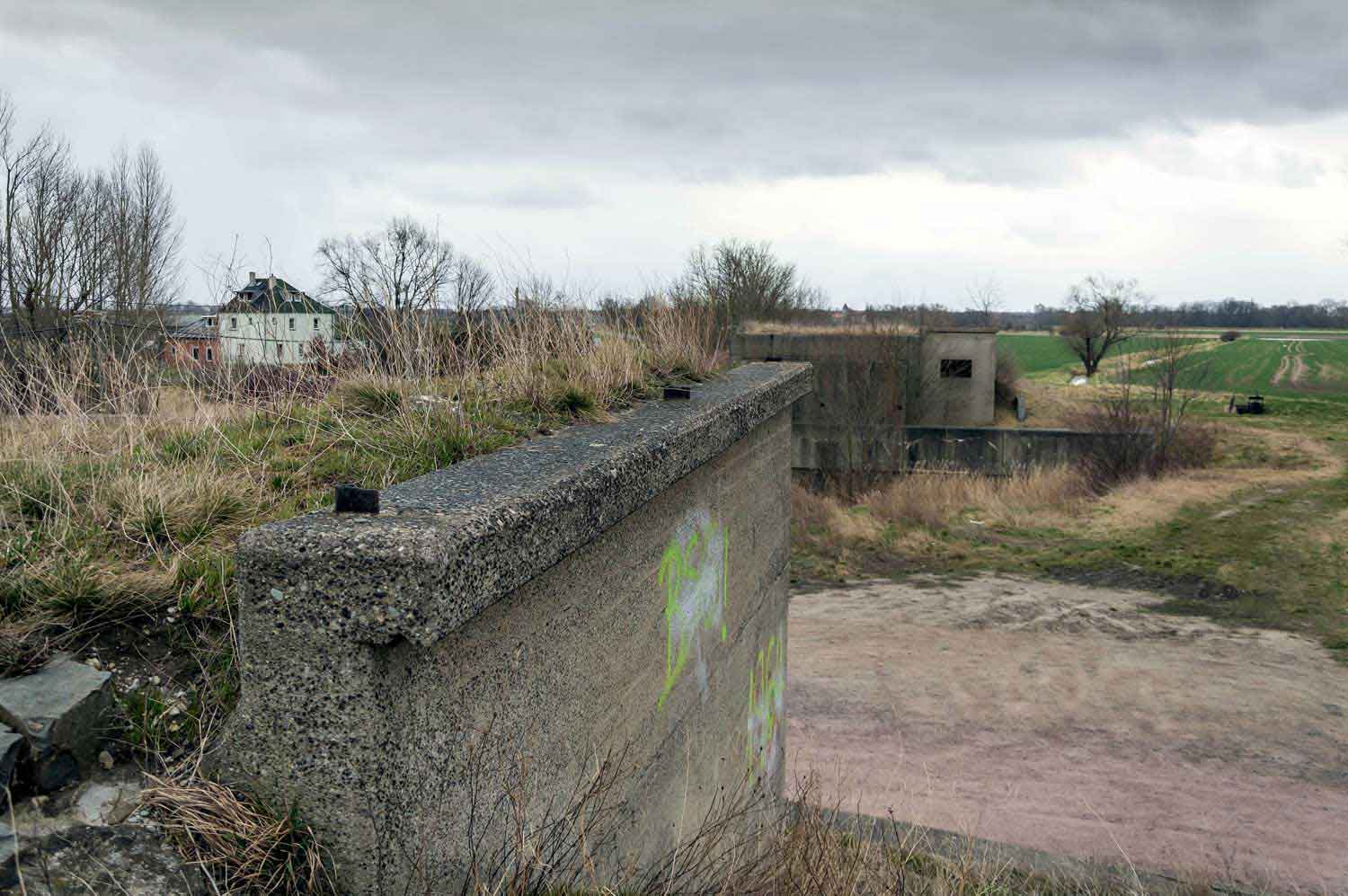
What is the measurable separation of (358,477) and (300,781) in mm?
1372

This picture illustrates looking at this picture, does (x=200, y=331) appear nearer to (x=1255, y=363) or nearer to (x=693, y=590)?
(x=693, y=590)

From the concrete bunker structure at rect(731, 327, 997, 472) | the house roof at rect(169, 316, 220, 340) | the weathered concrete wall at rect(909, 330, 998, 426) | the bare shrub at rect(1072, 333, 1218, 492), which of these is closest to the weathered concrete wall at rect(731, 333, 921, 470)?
the concrete bunker structure at rect(731, 327, 997, 472)

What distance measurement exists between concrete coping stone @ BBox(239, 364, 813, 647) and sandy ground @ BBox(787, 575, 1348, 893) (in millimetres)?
3474

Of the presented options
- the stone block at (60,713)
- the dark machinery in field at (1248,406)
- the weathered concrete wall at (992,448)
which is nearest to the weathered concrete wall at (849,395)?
the weathered concrete wall at (992,448)

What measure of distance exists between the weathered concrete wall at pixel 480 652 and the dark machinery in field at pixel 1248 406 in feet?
109

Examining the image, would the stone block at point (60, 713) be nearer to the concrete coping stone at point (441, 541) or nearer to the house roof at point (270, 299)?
the concrete coping stone at point (441, 541)

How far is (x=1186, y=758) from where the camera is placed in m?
9.91

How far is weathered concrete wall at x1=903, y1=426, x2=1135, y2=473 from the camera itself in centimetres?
2572

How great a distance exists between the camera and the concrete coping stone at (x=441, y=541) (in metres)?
1.73

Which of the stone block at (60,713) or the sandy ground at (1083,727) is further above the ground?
the stone block at (60,713)

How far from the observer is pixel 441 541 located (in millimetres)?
1792

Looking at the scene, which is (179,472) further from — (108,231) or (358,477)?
(108,231)

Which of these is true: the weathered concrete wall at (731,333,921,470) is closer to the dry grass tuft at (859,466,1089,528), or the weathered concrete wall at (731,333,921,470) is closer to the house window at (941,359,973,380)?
the dry grass tuft at (859,466,1089,528)

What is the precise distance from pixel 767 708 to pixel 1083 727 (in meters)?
6.49
